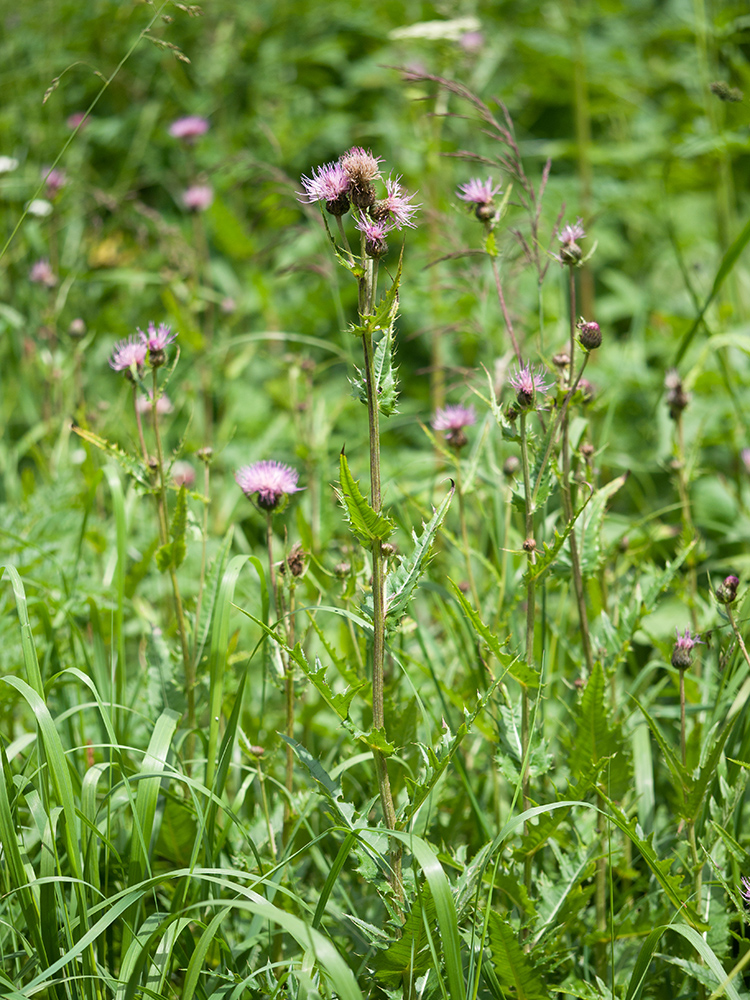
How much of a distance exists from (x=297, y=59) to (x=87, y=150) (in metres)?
1.10

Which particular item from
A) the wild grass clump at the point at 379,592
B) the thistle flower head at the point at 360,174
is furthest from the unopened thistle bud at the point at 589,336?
the thistle flower head at the point at 360,174

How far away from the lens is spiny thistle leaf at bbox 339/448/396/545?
965mm

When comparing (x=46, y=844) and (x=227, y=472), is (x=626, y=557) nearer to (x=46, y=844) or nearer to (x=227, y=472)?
(x=46, y=844)

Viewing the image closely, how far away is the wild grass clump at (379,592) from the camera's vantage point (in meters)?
1.08

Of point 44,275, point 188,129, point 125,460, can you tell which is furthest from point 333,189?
point 188,129

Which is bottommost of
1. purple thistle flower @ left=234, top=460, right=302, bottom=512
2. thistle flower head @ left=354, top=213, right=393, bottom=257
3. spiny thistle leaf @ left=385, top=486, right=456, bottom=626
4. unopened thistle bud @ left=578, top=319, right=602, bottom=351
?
purple thistle flower @ left=234, top=460, right=302, bottom=512

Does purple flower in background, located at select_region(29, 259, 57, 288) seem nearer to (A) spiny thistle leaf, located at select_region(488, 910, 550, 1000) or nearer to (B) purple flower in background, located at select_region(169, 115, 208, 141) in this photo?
(B) purple flower in background, located at select_region(169, 115, 208, 141)

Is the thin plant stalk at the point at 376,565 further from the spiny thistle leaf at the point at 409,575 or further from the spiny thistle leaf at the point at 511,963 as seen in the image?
the spiny thistle leaf at the point at 511,963

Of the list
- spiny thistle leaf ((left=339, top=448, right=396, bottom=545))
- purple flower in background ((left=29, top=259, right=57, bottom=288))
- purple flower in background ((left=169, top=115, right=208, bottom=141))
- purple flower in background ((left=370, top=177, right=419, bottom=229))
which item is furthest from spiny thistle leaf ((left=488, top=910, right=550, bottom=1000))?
purple flower in background ((left=169, top=115, right=208, bottom=141))

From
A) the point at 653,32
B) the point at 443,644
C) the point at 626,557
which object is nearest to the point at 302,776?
the point at 443,644

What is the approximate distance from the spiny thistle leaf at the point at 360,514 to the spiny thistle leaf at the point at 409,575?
0.05 m

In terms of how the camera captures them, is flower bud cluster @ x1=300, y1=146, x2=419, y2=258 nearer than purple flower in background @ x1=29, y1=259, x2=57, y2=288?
Yes

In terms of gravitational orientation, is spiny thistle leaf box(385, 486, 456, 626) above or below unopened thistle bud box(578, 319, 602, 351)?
below

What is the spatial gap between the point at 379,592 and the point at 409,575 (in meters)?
0.04
